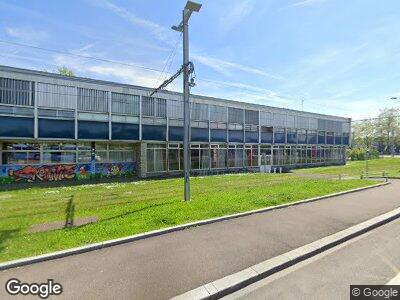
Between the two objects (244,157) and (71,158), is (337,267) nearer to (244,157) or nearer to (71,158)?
(71,158)

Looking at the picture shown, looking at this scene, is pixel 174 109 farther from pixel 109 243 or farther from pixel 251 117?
pixel 109 243

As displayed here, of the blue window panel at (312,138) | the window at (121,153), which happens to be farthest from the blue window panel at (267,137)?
the window at (121,153)

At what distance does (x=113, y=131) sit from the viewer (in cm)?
2245

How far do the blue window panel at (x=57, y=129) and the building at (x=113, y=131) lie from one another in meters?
0.06

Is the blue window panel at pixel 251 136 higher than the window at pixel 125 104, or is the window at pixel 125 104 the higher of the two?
the window at pixel 125 104

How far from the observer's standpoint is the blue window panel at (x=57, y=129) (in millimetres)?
19531

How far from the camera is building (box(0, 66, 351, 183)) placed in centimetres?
1919

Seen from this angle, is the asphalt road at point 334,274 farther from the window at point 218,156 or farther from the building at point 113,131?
the window at point 218,156

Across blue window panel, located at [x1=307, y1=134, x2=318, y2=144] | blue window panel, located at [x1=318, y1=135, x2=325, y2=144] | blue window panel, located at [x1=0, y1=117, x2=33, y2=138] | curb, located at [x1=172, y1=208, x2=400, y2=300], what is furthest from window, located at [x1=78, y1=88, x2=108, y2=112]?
blue window panel, located at [x1=318, y1=135, x2=325, y2=144]

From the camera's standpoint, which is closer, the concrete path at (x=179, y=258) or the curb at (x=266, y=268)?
the curb at (x=266, y=268)

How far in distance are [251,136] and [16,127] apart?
22.4m

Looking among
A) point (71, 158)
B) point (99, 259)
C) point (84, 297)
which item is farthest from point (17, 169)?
point (84, 297)

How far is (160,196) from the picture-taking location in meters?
14.7

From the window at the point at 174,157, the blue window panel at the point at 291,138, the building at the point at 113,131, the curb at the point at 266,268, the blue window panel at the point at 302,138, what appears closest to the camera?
the curb at the point at 266,268
